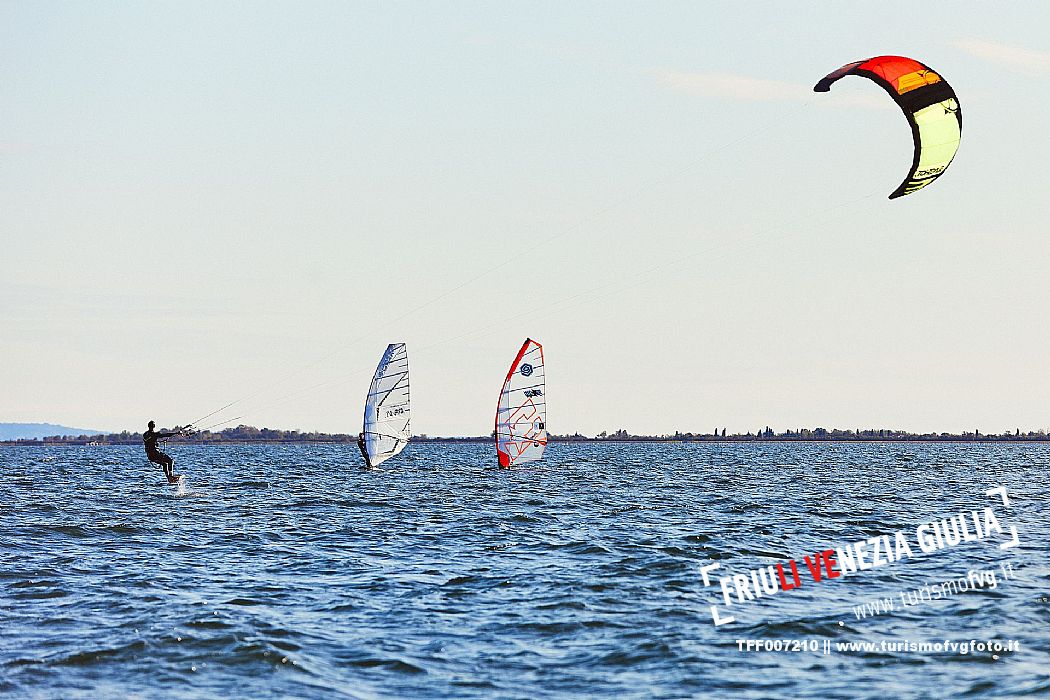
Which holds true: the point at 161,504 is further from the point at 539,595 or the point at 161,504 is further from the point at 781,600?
the point at 781,600

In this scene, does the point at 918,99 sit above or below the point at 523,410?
above

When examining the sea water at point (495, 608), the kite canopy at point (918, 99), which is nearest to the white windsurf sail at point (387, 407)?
the sea water at point (495, 608)

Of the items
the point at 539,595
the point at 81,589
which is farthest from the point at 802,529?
the point at 81,589

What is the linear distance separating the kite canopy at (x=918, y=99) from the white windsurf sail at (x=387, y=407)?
32.7 metres

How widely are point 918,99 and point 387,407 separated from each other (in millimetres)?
34401

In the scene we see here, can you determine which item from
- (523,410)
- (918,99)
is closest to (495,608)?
(918,99)

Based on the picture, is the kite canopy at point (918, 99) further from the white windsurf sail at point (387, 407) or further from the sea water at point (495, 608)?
the white windsurf sail at point (387, 407)

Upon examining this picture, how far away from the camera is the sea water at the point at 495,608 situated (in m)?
11.2

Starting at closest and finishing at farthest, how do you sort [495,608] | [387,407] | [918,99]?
[495,608]
[918,99]
[387,407]

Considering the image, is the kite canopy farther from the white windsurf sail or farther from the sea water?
the white windsurf sail

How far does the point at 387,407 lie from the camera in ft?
169

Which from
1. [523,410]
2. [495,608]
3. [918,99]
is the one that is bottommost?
[495,608]

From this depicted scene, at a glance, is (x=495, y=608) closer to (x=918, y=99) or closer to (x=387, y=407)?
(x=918, y=99)

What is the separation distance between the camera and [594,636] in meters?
13.1
